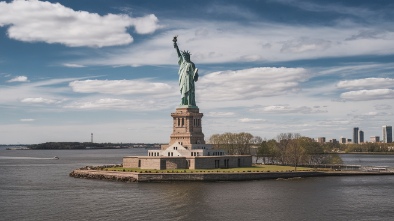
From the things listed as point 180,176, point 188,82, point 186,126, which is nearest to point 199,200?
point 180,176

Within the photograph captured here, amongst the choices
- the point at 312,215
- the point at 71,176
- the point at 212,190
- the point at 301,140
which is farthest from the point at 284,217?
the point at 301,140

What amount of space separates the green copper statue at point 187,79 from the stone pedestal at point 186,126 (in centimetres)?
210

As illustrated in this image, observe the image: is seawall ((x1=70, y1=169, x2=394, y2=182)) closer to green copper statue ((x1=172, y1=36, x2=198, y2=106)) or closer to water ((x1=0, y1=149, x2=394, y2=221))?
water ((x1=0, y1=149, x2=394, y2=221))

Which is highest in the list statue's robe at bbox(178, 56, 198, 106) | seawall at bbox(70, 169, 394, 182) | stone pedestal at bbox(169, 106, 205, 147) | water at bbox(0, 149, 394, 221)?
statue's robe at bbox(178, 56, 198, 106)

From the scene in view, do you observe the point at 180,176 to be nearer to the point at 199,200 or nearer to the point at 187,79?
the point at 199,200

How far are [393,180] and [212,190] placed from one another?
3766cm

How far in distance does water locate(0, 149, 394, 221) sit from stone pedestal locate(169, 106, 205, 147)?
22.4m

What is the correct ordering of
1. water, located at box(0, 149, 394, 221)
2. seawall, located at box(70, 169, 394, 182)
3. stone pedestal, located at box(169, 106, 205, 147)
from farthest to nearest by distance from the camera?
1. stone pedestal, located at box(169, 106, 205, 147)
2. seawall, located at box(70, 169, 394, 182)
3. water, located at box(0, 149, 394, 221)

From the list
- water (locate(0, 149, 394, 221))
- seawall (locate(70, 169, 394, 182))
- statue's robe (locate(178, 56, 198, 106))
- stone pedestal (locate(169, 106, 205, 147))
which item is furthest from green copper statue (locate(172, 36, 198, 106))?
water (locate(0, 149, 394, 221))

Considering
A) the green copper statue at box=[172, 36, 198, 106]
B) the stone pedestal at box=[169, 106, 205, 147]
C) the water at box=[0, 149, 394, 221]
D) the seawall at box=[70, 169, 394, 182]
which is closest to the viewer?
the water at box=[0, 149, 394, 221]

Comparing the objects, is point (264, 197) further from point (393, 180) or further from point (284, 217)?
point (393, 180)

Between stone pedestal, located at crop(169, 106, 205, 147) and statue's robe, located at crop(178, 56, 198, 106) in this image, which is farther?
statue's robe, located at crop(178, 56, 198, 106)

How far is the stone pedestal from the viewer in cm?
9875

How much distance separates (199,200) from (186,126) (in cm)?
4193
